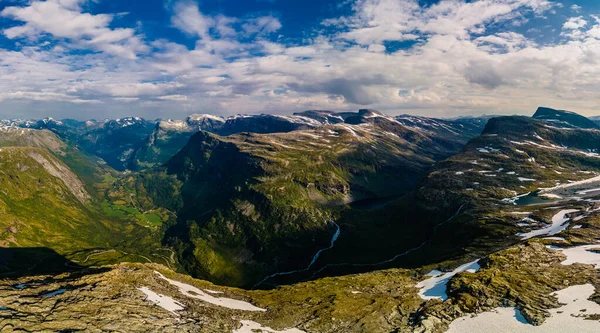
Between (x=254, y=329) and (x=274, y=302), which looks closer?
(x=254, y=329)

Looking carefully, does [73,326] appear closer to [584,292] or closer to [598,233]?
[584,292]

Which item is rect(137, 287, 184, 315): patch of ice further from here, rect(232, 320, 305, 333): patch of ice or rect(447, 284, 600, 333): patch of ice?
rect(447, 284, 600, 333): patch of ice

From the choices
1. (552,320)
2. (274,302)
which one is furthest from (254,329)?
(552,320)

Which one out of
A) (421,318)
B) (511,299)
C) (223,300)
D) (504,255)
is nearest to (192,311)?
(223,300)

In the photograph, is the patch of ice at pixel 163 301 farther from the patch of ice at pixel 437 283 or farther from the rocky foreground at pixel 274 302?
the patch of ice at pixel 437 283

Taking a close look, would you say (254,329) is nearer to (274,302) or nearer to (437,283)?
(274,302)

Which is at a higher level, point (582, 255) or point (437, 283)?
point (582, 255)

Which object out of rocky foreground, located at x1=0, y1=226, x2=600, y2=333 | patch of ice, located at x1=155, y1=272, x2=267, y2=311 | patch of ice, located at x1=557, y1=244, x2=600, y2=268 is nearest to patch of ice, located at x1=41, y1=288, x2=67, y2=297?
rocky foreground, located at x1=0, y1=226, x2=600, y2=333

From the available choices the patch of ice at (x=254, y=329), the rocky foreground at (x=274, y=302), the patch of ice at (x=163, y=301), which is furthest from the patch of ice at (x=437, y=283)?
the patch of ice at (x=163, y=301)
